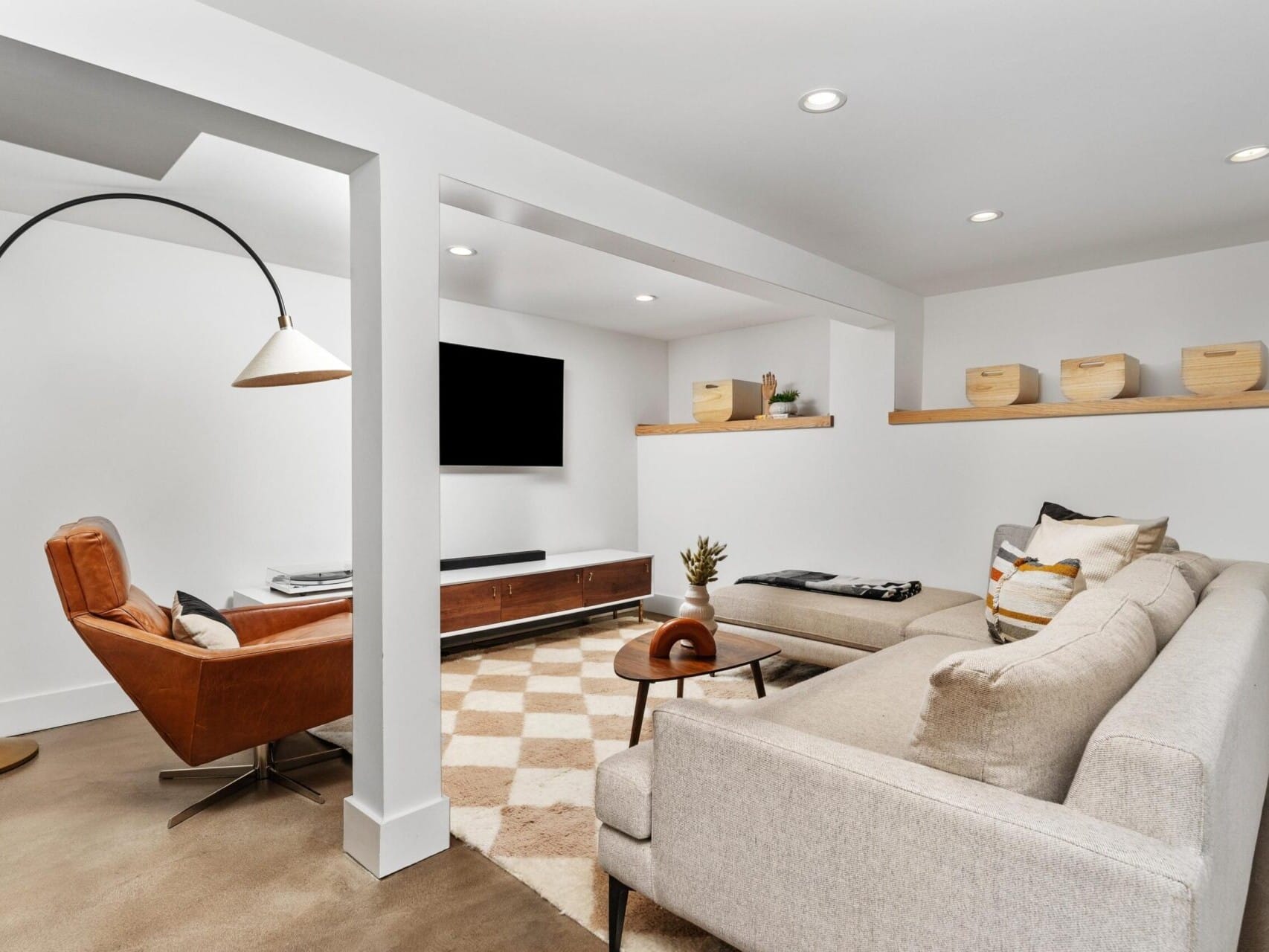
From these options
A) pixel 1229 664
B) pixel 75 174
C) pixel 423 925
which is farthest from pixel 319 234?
pixel 1229 664

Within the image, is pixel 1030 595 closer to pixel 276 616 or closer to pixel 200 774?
pixel 276 616

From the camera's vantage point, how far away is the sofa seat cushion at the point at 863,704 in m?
1.92

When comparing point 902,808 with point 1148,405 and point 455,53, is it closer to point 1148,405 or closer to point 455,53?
point 455,53

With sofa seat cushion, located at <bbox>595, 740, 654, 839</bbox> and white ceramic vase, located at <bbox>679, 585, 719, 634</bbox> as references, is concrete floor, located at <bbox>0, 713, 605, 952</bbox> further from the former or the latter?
white ceramic vase, located at <bbox>679, 585, 719, 634</bbox>

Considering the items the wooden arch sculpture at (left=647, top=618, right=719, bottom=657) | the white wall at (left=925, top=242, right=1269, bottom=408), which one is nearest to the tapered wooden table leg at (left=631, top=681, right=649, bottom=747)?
the wooden arch sculpture at (left=647, top=618, right=719, bottom=657)

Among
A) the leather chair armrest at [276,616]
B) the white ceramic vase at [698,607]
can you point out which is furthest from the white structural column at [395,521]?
the white ceramic vase at [698,607]

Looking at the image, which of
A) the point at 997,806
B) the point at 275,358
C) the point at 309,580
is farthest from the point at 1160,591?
the point at 309,580

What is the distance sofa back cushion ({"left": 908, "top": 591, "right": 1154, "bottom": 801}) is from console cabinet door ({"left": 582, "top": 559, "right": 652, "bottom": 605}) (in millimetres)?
3880

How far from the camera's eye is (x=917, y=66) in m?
2.09

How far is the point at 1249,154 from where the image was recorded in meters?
2.65

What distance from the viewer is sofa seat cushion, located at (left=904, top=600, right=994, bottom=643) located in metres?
3.14

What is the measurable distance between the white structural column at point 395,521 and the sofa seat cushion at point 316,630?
72 cm

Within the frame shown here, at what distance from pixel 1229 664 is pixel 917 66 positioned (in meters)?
1.72

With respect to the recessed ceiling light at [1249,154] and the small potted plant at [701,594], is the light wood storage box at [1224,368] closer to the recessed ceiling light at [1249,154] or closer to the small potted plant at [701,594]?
the recessed ceiling light at [1249,154]
